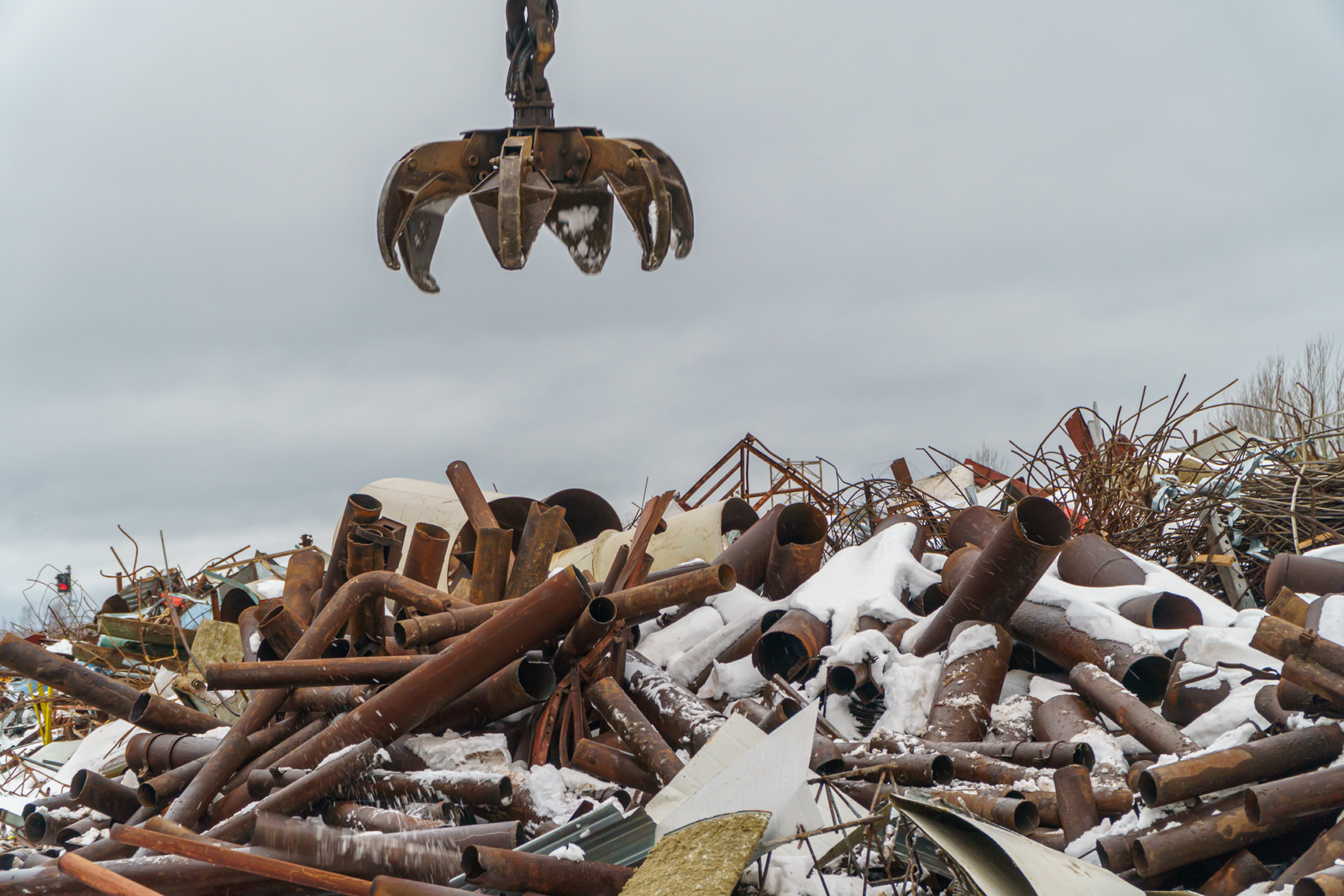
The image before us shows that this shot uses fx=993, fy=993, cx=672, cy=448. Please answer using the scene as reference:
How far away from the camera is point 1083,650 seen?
162 inches

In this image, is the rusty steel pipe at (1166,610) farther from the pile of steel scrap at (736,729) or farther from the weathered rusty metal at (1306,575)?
the weathered rusty metal at (1306,575)

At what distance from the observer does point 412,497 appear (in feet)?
27.1

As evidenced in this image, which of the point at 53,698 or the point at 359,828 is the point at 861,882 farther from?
the point at 53,698

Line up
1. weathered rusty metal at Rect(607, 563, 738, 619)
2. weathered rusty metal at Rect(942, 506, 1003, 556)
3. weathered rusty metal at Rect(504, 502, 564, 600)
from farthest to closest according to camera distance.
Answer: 1. weathered rusty metal at Rect(942, 506, 1003, 556)
2. weathered rusty metal at Rect(504, 502, 564, 600)
3. weathered rusty metal at Rect(607, 563, 738, 619)

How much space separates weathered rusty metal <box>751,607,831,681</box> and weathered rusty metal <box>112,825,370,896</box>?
221 centimetres

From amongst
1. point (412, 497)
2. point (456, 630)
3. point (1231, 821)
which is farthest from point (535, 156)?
point (412, 497)

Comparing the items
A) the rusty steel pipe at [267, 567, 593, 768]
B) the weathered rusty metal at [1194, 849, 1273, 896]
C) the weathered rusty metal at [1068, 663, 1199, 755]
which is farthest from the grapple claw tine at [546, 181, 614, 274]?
the weathered rusty metal at [1194, 849, 1273, 896]

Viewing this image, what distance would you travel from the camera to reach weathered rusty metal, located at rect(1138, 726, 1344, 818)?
Result: 2.48 metres

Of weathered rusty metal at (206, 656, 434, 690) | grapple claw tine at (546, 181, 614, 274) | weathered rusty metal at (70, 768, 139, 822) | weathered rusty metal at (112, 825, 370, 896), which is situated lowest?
weathered rusty metal at (70, 768, 139, 822)

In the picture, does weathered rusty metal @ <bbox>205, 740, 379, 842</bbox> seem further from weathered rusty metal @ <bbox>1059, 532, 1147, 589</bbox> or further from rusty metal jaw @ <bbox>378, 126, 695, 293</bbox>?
weathered rusty metal @ <bbox>1059, 532, 1147, 589</bbox>

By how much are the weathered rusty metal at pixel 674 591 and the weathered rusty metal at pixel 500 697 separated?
1.38 feet

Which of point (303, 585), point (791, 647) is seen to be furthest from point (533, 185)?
point (303, 585)

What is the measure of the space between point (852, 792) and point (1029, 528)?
1688mm

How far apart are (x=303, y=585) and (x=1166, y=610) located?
4386mm
